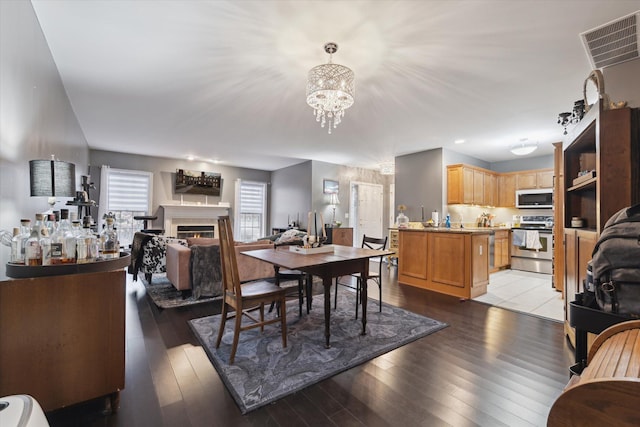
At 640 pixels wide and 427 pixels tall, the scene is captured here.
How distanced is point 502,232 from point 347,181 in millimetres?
3909

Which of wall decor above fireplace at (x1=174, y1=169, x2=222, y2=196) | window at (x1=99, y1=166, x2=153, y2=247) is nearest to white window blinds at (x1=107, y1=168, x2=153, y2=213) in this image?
window at (x1=99, y1=166, x2=153, y2=247)

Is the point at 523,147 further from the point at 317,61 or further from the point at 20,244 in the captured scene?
the point at 20,244

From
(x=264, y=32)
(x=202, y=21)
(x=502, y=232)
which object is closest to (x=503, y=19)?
(x=264, y=32)

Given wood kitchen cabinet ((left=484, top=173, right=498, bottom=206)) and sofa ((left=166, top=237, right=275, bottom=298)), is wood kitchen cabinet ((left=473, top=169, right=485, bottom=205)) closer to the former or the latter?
wood kitchen cabinet ((left=484, top=173, right=498, bottom=206))

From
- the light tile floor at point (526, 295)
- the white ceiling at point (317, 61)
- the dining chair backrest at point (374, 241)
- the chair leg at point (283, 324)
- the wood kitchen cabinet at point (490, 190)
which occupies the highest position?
the white ceiling at point (317, 61)

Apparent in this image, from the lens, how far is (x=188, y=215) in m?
7.18

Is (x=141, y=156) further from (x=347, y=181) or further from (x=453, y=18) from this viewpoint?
(x=453, y=18)

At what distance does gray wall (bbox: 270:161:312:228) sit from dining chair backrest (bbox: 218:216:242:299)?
4793 millimetres

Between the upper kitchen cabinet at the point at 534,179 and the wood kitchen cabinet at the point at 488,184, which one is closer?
the wood kitchen cabinet at the point at 488,184

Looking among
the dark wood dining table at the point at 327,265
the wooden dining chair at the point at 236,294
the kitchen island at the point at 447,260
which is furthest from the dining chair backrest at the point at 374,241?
the wooden dining chair at the point at 236,294

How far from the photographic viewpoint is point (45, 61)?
236cm

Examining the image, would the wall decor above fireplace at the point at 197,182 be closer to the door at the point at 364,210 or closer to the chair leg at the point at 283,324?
the door at the point at 364,210

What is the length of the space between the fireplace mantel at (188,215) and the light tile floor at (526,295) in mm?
6035

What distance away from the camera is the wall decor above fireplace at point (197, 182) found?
711 centimetres
